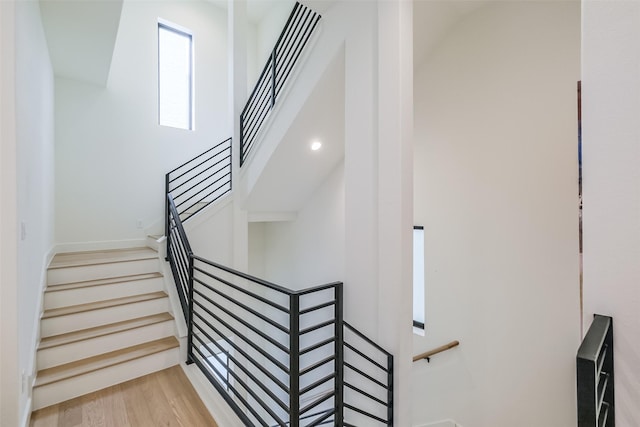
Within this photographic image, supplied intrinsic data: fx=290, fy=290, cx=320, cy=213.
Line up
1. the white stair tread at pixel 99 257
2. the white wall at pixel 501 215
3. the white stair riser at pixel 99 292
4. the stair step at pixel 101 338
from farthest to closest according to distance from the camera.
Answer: the white stair tread at pixel 99 257
the white stair riser at pixel 99 292
the stair step at pixel 101 338
the white wall at pixel 501 215

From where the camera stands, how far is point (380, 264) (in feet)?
6.56

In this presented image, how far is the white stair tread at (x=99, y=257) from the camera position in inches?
122

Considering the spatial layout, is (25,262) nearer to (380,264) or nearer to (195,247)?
(195,247)

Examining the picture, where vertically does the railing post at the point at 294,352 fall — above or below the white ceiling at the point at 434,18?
below

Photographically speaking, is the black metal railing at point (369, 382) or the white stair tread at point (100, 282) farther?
the white stair tread at point (100, 282)

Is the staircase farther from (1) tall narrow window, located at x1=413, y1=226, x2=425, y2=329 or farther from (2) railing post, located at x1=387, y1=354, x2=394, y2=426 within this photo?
(1) tall narrow window, located at x1=413, y1=226, x2=425, y2=329

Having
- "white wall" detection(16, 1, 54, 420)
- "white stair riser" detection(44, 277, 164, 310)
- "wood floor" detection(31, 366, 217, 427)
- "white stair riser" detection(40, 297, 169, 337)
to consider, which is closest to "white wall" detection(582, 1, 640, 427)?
"wood floor" detection(31, 366, 217, 427)

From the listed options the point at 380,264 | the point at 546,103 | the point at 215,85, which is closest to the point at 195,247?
the point at 380,264

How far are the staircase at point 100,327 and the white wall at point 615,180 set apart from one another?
2984 mm

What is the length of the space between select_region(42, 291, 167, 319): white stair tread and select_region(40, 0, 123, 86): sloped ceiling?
2.60m

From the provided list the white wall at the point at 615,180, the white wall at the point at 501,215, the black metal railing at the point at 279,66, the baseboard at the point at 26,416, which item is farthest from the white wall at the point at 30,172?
the white wall at the point at 501,215

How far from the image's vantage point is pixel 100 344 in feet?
8.28

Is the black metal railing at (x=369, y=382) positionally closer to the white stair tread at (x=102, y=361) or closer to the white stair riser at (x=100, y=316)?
the white stair tread at (x=102, y=361)

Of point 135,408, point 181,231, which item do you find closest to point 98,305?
point 181,231
